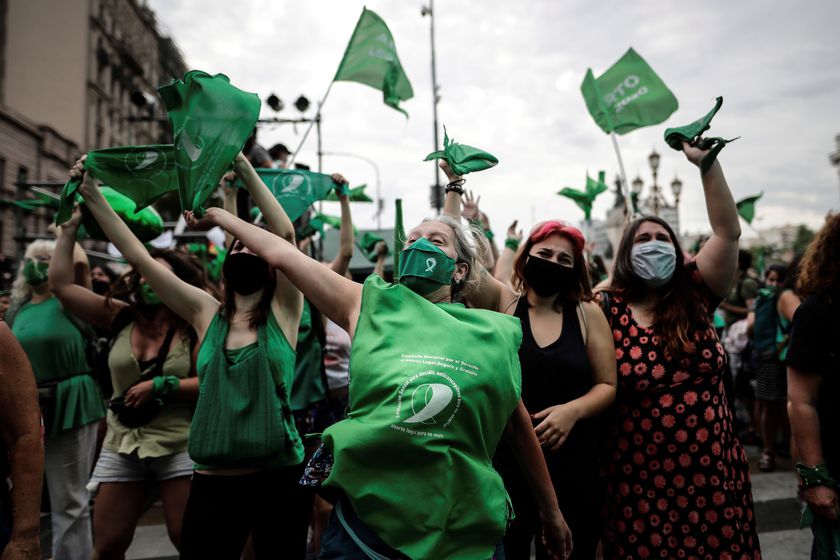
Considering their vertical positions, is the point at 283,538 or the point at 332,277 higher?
the point at 332,277

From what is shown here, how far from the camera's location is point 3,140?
73.7 ft

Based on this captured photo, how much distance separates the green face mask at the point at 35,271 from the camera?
4.01m

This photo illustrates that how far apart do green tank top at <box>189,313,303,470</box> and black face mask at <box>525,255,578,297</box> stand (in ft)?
3.97

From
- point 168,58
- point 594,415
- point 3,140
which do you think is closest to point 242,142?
point 594,415

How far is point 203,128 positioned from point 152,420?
1.70 meters

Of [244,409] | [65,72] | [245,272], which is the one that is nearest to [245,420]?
[244,409]

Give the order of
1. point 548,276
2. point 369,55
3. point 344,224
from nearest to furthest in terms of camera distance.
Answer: point 548,276
point 344,224
point 369,55

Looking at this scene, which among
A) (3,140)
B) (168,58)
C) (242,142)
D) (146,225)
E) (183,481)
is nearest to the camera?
(242,142)

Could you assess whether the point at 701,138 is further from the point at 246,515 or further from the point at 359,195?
the point at 359,195

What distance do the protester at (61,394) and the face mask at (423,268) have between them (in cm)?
246

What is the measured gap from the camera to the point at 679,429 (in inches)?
104

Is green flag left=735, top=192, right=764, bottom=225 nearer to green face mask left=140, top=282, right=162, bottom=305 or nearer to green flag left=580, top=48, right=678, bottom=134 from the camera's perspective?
green flag left=580, top=48, right=678, bottom=134

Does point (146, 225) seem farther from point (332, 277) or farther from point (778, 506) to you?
point (778, 506)

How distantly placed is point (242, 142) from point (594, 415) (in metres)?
1.88
